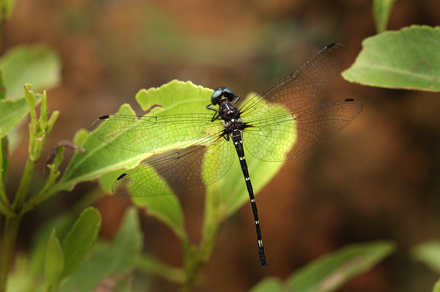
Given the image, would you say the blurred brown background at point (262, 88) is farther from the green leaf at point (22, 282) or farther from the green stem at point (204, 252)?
the green stem at point (204, 252)

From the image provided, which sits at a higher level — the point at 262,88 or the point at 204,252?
the point at 262,88

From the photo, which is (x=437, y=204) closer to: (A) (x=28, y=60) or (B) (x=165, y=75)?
(B) (x=165, y=75)

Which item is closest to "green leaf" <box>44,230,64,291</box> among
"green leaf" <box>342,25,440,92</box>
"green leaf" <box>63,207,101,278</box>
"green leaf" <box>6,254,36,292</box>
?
"green leaf" <box>63,207,101,278</box>

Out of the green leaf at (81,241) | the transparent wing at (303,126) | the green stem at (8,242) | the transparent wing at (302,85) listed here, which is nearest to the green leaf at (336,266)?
the transparent wing at (303,126)

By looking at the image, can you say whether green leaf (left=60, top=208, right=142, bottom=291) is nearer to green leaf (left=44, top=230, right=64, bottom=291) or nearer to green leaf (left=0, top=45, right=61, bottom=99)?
green leaf (left=44, top=230, right=64, bottom=291)

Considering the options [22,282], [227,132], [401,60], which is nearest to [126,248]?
[227,132]

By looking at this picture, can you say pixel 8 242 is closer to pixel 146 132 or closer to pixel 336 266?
pixel 146 132
